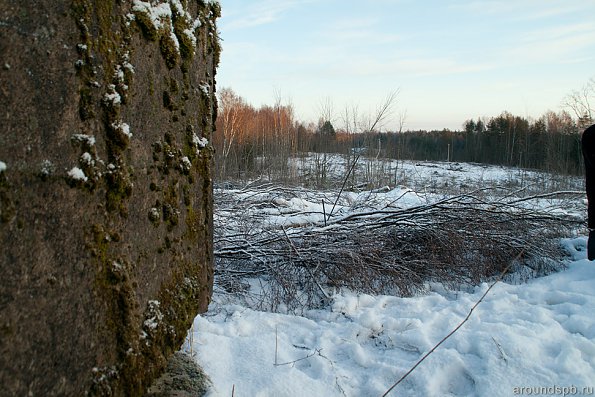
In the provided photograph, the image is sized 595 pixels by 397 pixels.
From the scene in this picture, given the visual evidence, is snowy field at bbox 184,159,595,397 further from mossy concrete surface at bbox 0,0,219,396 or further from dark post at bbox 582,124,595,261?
dark post at bbox 582,124,595,261

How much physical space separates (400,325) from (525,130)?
43.0 metres

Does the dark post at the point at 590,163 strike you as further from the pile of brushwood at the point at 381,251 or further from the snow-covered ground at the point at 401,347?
the snow-covered ground at the point at 401,347

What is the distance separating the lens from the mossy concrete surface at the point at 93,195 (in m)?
0.90

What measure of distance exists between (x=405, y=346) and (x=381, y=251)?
1.76 meters

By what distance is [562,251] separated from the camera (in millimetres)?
5078

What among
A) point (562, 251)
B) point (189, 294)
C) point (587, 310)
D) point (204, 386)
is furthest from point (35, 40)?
point (562, 251)

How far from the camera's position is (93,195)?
3.64 ft

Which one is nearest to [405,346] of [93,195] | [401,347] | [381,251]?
[401,347]

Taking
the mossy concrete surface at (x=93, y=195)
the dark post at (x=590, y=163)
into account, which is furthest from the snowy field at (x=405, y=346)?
the dark post at (x=590, y=163)

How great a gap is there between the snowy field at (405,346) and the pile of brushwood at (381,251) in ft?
1.04

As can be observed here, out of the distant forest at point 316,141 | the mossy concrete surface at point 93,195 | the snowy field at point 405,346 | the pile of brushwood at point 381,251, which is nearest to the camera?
the mossy concrete surface at point 93,195

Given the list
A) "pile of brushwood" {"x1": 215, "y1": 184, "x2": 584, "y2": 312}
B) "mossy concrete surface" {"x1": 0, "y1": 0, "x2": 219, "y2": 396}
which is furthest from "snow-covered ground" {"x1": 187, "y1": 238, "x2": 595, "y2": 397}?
"mossy concrete surface" {"x1": 0, "y1": 0, "x2": 219, "y2": 396}

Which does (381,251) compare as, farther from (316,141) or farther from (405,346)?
(316,141)

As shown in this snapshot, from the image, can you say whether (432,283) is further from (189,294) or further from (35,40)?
(35,40)
